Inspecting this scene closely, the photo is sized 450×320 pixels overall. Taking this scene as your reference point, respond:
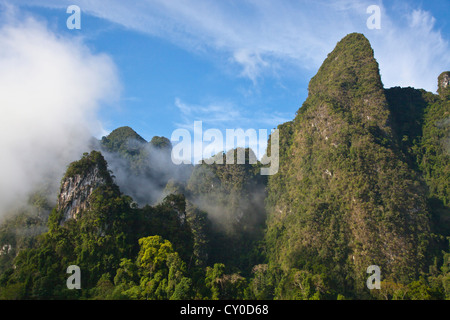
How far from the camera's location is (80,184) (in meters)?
36.7

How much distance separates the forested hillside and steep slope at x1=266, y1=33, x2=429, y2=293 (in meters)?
0.18

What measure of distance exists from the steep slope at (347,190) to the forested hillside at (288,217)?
7.0 inches

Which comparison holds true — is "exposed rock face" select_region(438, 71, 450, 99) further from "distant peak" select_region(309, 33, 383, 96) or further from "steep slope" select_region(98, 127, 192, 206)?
"steep slope" select_region(98, 127, 192, 206)

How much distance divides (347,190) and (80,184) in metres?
33.9

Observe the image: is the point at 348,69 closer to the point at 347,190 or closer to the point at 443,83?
the point at 443,83

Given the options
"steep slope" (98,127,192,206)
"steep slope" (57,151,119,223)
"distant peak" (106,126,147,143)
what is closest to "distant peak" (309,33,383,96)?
"steep slope" (98,127,192,206)

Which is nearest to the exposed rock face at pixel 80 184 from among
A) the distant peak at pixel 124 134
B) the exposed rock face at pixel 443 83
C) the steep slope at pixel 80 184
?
the steep slope at pixel 80 184

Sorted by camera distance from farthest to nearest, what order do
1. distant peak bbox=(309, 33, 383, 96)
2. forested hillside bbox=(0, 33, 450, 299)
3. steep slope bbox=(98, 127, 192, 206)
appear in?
steep slope bbox=(98, 127, 192, 206) → distant peak bbox=(309, 33, 383, 96) → forested hillside bbox=(0, 33, 450, 299)

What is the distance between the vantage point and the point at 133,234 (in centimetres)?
3506

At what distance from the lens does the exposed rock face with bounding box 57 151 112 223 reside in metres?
35.7

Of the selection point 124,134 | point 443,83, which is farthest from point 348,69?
point 124,134

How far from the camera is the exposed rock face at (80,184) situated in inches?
1405
